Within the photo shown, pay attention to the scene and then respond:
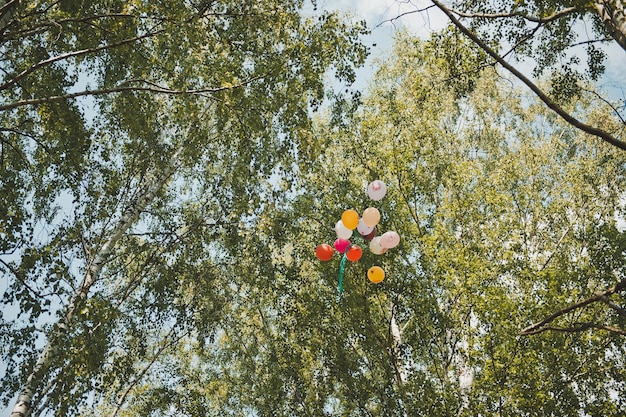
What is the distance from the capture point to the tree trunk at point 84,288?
18.5 feet

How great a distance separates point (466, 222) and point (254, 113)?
5417 mm

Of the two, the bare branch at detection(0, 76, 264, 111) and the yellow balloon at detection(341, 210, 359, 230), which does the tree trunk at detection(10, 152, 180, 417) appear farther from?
the yellow balloon at detection(341, 210, 359, 230)

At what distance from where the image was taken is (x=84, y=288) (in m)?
6.67

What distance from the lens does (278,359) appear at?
36.4 feet

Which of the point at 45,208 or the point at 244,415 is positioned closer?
the point at 45,208

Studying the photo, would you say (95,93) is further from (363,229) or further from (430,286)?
(430,286)

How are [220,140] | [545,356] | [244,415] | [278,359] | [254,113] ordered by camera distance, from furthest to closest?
1. [244,415]
2. [278,359]
3. [220,140]
4. [545,356]
5. [254,113]

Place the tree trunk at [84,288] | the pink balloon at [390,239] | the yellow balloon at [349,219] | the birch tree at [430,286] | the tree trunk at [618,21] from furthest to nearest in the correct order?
the birch tree at [430,286] → the pink balloon at [390,239] → the yellow balloon at [349,219] → the tree trunk at [84,288] → the tree trunk at [618,21]

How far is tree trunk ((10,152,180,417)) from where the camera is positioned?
5.62 m

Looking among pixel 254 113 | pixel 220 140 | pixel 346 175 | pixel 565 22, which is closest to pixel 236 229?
pixel 220 140

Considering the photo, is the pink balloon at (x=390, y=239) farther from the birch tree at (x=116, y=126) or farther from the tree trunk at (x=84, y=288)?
the tree trunk at (x=84, y=288)

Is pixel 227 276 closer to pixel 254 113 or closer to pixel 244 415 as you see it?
pixel 244 415

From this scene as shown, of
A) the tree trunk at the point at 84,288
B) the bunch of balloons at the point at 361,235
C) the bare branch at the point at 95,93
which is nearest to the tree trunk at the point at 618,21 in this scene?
the bunch of balloons at the point at 361,235

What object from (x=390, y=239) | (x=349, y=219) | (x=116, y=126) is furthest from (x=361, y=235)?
(x=116, y=126)
